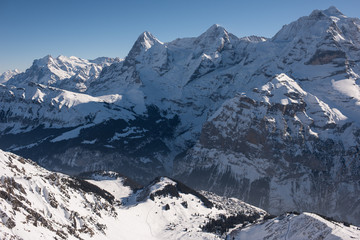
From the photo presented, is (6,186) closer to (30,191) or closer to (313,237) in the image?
(30,191)

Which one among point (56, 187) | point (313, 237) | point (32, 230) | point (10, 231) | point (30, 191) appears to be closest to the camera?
point (10, 231)

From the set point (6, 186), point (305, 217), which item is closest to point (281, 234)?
point (305, 217)

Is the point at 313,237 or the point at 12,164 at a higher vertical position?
the point at 12,164

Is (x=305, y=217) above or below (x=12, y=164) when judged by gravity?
below

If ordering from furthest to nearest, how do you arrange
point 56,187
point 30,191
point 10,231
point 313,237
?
point 56,187 → point 313,237 → point 30,191 → point 10,231

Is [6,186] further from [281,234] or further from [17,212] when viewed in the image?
[281,234]

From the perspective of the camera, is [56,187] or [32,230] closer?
[32,230]

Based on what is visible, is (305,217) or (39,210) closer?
(39,210)

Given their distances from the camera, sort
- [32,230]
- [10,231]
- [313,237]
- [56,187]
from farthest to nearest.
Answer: [56,187] → [313,237] → [32,230] → [10,231]

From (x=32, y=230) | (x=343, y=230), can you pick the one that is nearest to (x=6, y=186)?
(x=32, y=230)
